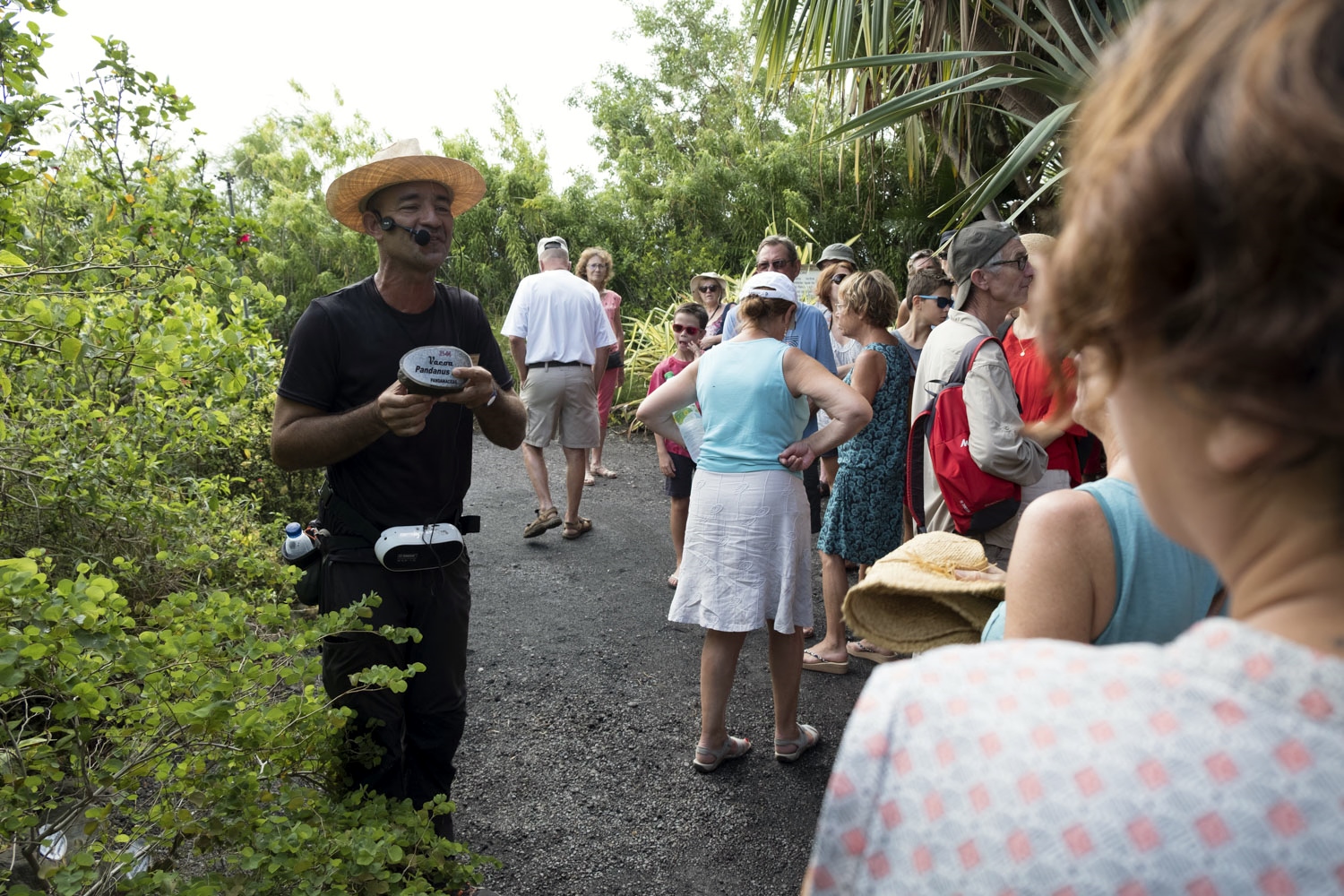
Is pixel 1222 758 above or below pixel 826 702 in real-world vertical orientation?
above

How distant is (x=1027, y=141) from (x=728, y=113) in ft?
93.9

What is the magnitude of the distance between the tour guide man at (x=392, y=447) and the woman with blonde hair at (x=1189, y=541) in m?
2.29

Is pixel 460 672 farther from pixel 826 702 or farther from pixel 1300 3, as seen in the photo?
pixel 1300 3

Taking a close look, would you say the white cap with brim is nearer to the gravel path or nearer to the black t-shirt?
the black t-shirt

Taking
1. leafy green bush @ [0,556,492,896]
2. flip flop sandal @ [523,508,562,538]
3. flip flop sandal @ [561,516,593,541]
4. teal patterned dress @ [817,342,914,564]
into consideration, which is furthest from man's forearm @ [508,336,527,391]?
leafy green bush @ [0,556,492,896]

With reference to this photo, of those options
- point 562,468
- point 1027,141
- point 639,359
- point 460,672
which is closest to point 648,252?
point 639,359

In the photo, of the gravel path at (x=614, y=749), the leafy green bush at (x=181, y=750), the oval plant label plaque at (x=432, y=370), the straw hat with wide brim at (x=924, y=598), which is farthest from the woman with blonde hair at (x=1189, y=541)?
the gravel path at (x=614, y=749)

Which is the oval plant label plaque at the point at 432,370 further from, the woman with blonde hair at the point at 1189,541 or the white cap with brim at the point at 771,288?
the woman with blonde hair at the point at 1189,541

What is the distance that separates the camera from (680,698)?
14.8ft

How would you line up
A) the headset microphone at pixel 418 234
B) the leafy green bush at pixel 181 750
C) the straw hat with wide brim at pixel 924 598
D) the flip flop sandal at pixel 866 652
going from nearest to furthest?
the straw hat with wide brim at pixel 924 598 < the leafy green bush at pixel 181 750 < the headset microphone at pixel 418 234 < the flip flop sandal at pixel 866 652

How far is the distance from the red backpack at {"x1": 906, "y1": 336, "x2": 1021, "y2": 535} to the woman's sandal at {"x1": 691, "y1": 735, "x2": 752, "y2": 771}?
1.27 meters

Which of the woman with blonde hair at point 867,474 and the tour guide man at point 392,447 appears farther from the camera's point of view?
the woman with blonde hair at point 867,474

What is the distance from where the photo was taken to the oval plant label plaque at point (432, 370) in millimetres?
2672

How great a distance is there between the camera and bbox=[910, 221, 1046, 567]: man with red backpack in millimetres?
3236
